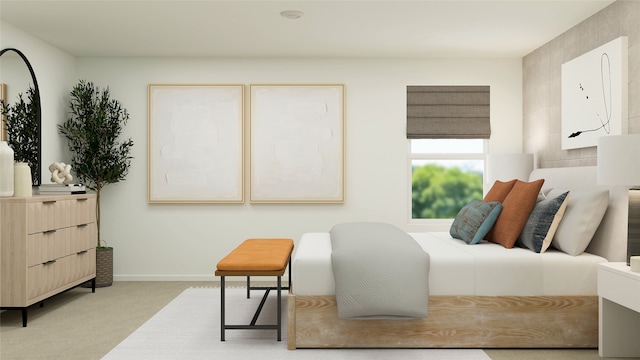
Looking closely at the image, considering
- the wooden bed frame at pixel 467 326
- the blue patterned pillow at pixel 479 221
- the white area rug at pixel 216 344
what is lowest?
the white area rug at pixel 216 344

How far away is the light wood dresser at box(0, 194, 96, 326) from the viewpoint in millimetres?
3707

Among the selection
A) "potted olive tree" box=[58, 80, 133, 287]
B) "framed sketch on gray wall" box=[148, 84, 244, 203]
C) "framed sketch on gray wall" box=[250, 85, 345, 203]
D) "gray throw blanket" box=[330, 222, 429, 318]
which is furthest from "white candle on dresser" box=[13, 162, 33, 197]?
"gray throw blanket" box=[330, 222, 429, 318]

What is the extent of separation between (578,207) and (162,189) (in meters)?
4.20

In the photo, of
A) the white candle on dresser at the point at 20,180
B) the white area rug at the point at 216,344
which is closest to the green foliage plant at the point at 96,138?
the white candle on dresser at the point at 20,180

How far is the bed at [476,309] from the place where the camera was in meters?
3.10

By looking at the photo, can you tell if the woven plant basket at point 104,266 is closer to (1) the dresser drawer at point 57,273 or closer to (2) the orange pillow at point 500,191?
(1) the dresser drawer at point 57,273

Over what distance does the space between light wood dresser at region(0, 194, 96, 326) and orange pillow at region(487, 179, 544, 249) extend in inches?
141

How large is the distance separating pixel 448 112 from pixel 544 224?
2435mm

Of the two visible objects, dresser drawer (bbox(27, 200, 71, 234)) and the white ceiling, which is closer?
dresser drawer (bbox(27, 200, 71, 234))

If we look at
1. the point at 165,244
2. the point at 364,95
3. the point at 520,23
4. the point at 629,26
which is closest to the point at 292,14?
the point at 364,95

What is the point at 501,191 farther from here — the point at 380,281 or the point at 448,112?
the point at 448,112

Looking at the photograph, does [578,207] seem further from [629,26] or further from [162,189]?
[162,189]

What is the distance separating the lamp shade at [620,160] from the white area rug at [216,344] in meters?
1.34

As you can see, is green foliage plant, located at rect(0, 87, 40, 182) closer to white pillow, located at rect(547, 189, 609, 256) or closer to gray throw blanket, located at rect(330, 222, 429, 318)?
gray throw blanket, located at rect(330, 222, 429, 318)
